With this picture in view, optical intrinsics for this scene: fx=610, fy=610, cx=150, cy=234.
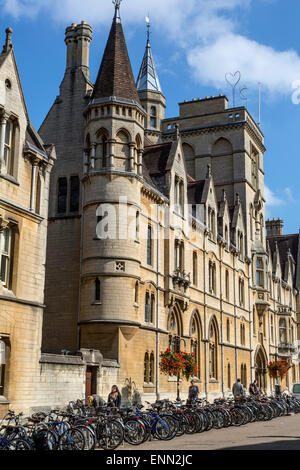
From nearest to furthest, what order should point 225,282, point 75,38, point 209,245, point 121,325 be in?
point 121,325 < point 75,38 < point 209,245 < point 225,282

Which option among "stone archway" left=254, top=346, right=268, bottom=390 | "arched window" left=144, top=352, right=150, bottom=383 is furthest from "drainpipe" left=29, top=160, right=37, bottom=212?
"stone archway" left=254, top=346, right=268, bottom=390

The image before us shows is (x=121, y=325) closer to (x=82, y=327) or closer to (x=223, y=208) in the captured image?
(x=82, y=327)

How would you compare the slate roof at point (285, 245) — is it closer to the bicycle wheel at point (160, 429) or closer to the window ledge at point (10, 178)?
the window ledge at point (10, 178)

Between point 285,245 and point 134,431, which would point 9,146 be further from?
point 285,245

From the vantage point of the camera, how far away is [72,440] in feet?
46.3

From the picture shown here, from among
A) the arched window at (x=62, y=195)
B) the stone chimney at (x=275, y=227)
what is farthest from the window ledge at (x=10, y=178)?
the stone chimney at (x=275, y=227)

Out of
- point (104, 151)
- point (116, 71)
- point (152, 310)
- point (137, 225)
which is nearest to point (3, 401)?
point (137, 225)

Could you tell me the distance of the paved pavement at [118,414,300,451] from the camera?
1599 centimetres

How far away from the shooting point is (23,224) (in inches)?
829

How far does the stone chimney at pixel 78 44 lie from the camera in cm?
3481

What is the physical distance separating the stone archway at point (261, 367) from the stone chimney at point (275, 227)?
30.4 meters

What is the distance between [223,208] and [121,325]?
2130 cm

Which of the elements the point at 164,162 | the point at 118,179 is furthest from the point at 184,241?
the point at 118,179

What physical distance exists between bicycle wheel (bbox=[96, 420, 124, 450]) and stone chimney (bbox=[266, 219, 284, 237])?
70337mm
